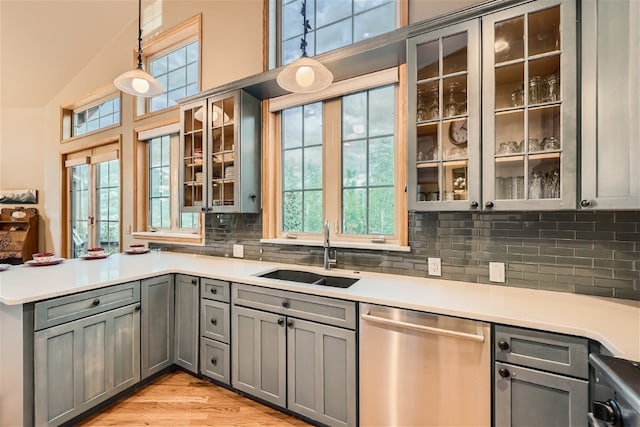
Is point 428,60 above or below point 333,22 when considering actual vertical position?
below

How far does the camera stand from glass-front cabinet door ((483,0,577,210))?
139 cm

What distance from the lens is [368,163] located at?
235 centimetres

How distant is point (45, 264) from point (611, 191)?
12.4 ft

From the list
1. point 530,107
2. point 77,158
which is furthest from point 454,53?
point 77,158

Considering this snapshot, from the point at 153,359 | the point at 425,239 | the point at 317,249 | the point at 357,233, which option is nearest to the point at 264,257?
the point at 317,249

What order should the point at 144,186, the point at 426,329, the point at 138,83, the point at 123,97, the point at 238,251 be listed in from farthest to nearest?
the point at 123,97, the point at 144,186, the point at 238,251, the point at 138,83, the point at 426,329

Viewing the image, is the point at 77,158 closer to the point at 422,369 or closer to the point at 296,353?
the point at 296,353

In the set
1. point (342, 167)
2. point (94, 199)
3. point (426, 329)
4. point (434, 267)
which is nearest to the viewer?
point (426, 329)

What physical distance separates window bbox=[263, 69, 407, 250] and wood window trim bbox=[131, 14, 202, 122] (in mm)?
1395

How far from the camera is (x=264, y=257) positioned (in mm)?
2727

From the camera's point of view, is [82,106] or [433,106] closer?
[433,106]

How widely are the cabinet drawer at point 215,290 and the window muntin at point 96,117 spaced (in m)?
3.05

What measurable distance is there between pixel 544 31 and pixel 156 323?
3.12m

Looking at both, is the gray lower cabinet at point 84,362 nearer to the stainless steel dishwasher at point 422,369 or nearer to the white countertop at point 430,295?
the white countertop at point 430,295
